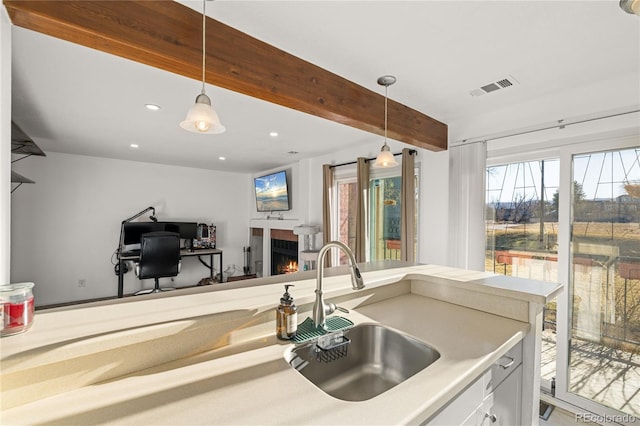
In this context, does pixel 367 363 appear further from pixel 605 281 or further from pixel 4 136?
pixel 605 281

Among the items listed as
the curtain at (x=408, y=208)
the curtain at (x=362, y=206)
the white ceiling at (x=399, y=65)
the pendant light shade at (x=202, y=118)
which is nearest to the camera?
the pendant light shade at (x=202, y=118)

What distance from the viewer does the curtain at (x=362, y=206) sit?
142 inches

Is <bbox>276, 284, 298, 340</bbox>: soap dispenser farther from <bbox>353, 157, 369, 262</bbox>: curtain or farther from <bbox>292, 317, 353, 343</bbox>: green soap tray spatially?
<bbox>353, 157, 369, 262</bbox>: curtain

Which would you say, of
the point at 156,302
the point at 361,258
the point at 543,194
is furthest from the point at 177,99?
the point at 543,194

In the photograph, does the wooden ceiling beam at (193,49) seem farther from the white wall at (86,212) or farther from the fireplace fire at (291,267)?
the white wall at (86,212)

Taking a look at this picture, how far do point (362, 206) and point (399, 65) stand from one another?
1.95 m

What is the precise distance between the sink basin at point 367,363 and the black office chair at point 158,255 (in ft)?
12.4

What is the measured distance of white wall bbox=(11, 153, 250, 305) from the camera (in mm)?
4184

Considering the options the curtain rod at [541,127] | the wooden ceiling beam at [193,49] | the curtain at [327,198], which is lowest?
the curtain at [327,198]

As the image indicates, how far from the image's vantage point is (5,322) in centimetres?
82

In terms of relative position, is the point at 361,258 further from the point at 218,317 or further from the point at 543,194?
the point at 218,317

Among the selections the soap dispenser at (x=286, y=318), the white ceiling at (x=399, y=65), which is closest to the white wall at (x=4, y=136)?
the white ceiling at (x=399, y=65)

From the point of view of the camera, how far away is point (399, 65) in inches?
74.1

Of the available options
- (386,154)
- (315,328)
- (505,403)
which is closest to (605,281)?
(505,403)
